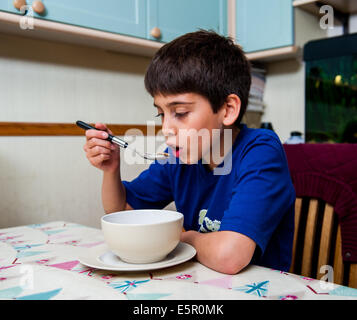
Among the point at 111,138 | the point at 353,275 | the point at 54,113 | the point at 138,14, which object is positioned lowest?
the point at 353,275

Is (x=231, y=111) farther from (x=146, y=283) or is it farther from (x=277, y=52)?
(x=277, y=52)

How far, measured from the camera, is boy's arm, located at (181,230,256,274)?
0.57 metres

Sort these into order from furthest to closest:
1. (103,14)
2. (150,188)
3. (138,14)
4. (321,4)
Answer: (321,4)
(138,14)
(103,14)
(150,188)

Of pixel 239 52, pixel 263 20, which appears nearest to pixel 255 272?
pixel 239 52

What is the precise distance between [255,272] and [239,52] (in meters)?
0.52

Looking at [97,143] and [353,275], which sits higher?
[97,143]

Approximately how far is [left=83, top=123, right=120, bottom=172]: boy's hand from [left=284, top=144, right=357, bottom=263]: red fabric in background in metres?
0.47

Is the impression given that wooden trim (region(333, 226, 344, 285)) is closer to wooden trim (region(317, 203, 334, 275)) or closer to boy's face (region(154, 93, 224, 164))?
wooden trim (region(317, 203, 334, 275))

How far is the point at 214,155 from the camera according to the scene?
2.87ft

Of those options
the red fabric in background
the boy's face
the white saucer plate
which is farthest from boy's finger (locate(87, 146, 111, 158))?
the red fabric in background

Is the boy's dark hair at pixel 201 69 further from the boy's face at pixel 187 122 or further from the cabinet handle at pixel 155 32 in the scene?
the cabinet handle at pixel 155 32

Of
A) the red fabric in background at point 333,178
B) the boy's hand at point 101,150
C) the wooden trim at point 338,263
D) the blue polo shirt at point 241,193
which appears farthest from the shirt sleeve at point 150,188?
the wooden trim at point 338,263

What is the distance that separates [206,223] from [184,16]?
1091mm

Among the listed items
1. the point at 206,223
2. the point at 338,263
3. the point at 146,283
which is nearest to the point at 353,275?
the point at 338,263
